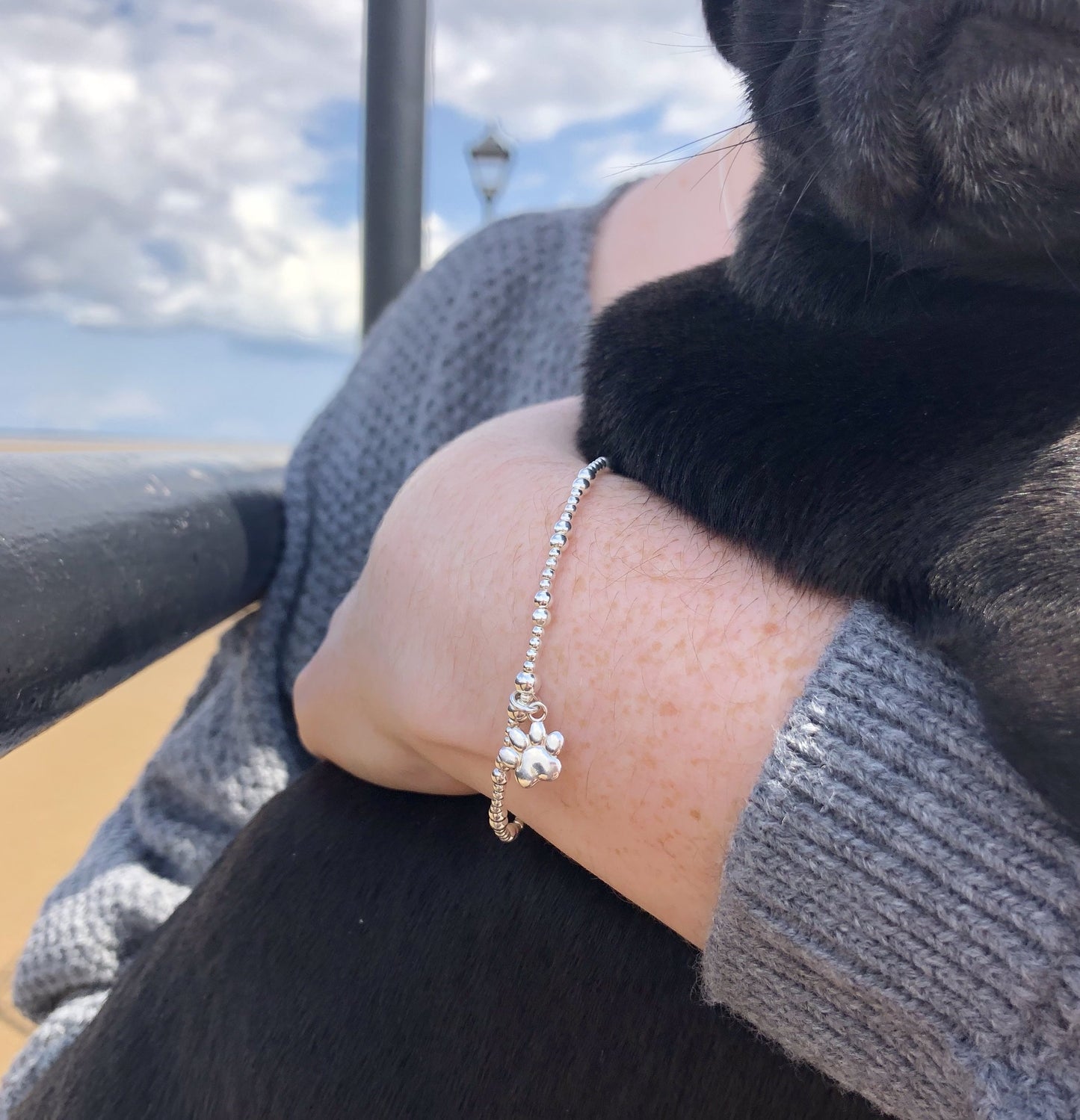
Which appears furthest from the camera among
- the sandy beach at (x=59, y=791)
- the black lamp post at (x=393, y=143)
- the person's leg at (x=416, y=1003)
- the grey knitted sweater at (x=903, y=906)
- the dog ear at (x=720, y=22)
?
the sandy beach at (x=59, y=791)

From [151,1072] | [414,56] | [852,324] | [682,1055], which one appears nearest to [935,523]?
[852,324]

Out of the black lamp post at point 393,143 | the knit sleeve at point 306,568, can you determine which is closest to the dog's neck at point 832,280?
the knit sleeve at point 306,568

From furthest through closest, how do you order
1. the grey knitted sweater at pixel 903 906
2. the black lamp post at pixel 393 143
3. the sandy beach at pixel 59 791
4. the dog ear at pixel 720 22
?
the sandy beach at pixel 59 791 < the black lamp post at pixel 393 143 < the dog ear at pixel 720 22 < the grey knitted sweater at pixel 903 906

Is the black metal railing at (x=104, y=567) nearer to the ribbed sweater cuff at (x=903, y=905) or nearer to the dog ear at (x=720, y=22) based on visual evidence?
the ribbed sweater cuff at (x=903, y=905)

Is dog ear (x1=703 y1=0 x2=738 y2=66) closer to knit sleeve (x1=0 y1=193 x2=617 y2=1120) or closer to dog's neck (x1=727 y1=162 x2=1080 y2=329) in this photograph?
dog's neck (x1=727 y1=162 x2=1080 y2=329)

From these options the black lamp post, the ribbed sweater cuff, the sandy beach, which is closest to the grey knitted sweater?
the ribbed sweater cuff

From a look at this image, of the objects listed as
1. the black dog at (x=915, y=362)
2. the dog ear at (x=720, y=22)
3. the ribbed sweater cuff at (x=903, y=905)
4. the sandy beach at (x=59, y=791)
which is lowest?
the sandy beach at (x=59, y=791)

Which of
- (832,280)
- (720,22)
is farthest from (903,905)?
(720,22)
